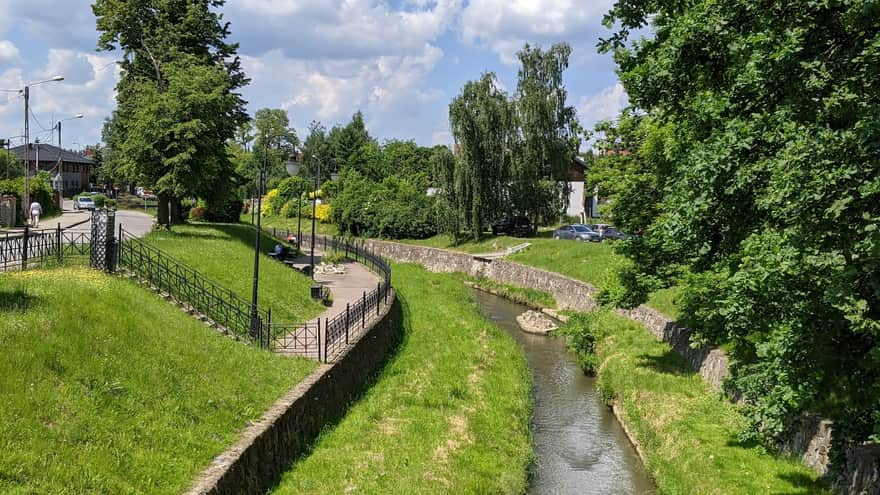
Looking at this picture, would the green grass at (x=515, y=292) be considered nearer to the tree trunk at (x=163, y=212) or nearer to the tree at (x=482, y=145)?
the tree at (x=482, y=145)

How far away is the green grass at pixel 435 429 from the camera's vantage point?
1406 cm

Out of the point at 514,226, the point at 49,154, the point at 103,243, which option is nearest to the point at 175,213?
the point at 103,243

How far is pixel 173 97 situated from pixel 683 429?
26.5 meters

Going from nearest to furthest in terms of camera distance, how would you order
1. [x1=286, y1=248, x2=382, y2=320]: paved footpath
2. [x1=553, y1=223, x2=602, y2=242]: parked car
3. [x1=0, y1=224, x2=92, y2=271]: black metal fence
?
1. [x1=0, y1=224, x2=92, y2=271]: black metal fence
2. [x1=286, y1=248, x2=382, y2=320]: paved footpath
3. [x1=553, y1=223, x2=602, y2=242]: parked car

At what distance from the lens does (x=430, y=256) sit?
54188 millimetres

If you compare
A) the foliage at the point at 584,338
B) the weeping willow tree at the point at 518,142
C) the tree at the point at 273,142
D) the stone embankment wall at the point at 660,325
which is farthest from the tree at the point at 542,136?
the tree at the point at 273,142

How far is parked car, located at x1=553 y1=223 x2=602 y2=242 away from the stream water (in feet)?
75.6

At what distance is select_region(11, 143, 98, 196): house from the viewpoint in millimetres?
95250

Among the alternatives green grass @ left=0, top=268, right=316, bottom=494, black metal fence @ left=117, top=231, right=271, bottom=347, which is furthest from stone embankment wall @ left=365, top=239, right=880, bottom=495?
black metal fence @ left=117, top=231, right=271, bottom=347

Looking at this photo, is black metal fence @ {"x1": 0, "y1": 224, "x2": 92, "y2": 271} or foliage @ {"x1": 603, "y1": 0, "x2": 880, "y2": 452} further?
black metal fence @ {"x1": 0, "y1": 224, "x2": 92, "y2": 271}

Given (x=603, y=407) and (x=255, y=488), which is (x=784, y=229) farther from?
(x=603, y=407)

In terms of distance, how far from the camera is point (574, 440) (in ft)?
60.9

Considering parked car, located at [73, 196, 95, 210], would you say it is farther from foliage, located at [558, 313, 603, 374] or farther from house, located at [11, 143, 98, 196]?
foliage, located at [558, 313, 603, 374]

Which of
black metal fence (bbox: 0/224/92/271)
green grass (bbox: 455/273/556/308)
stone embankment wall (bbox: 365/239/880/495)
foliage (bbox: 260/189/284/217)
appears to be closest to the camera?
stone embankment wall (bbox: 365/239/880/495)
